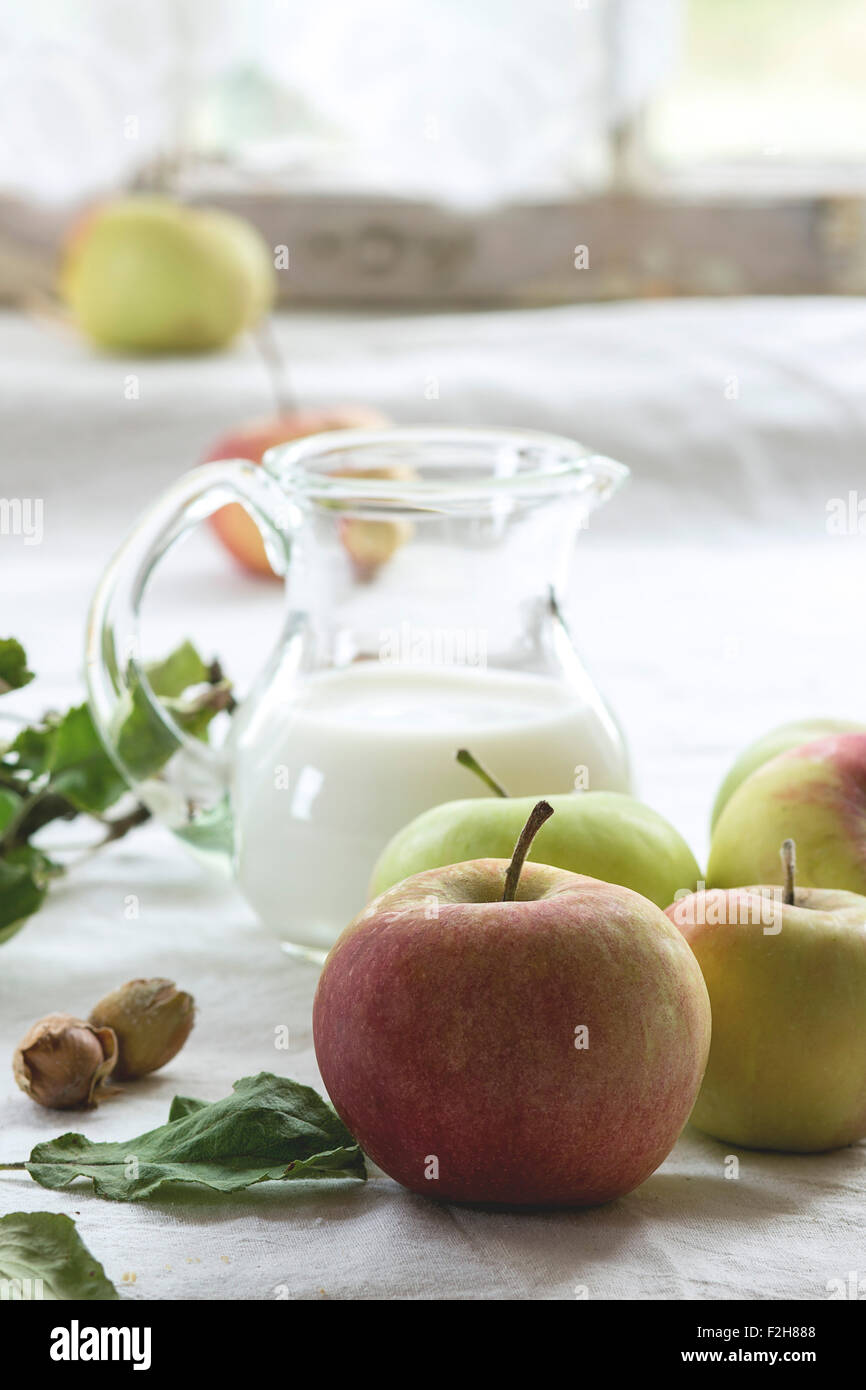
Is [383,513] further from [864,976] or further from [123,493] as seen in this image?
[123,493]

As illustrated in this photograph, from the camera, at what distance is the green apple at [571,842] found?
571 millimetres

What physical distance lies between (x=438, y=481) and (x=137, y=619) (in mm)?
153

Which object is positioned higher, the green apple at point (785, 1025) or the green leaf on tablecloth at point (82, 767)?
the green leaf on tablecloth at point (82, 767)

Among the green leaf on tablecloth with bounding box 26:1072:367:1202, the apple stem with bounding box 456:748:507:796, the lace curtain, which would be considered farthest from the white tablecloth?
the lace curtain

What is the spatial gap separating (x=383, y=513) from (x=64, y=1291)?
32cm

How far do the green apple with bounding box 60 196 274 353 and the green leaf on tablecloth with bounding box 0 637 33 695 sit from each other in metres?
1.35

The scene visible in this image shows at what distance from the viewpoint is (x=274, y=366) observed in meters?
1.98

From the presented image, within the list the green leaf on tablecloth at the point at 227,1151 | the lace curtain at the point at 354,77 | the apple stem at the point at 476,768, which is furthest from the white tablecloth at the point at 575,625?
the lace curtain at the point at 354,77

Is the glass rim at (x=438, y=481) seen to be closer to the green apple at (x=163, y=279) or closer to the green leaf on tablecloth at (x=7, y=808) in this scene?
the green leaf on tablecloth at (x=7, y=808)

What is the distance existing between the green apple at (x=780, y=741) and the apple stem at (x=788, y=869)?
5.0 inches

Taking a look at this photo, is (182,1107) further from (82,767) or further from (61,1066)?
(82,767)

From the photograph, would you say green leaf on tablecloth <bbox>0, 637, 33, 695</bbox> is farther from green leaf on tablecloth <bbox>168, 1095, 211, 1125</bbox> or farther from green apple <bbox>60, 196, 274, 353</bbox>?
green apple <bbox>60, 196, 274, 353</bbox>

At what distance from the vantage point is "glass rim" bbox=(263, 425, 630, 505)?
2.09 ft

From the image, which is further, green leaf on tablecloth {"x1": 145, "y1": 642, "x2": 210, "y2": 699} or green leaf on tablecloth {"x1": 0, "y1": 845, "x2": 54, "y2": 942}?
green leaf on tablecloth {"x1": 145, "y1": 642, "x2": 210, "y2": 699}
